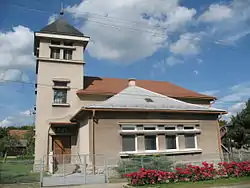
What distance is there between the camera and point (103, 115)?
1575cm

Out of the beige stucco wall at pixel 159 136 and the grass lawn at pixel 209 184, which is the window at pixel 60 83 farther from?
the grass lawn at pixel 209 184

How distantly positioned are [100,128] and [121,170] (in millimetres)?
2884

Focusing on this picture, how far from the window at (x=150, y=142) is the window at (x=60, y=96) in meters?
8.63

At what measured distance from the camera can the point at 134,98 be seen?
18281 mm

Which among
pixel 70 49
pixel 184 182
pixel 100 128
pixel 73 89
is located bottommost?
pixel 184 182

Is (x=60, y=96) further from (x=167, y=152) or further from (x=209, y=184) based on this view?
(x=209, y=184)

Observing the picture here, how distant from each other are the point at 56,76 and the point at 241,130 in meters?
21.7

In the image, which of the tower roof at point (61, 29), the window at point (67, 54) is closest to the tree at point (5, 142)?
the window at point (67, 54)

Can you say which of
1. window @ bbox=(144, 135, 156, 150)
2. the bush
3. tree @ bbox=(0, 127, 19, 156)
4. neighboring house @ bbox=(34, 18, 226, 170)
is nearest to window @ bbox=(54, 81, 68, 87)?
neighboring house @ bbox=(34, 18, 226, 170)

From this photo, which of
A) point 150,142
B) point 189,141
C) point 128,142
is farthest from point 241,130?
point 128,142

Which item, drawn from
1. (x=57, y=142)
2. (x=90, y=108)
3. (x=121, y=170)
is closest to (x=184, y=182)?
(x=121, y=170)

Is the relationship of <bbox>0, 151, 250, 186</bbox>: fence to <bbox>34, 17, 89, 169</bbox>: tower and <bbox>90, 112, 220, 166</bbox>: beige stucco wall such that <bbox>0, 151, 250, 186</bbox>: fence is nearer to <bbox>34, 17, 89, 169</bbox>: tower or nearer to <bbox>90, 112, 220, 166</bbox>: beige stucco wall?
<bbox>90, 112, 220, 166</bbox>: beige stucco wall

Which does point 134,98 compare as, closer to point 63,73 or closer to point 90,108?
point 90,108

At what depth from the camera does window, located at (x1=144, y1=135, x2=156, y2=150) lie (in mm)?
16578
